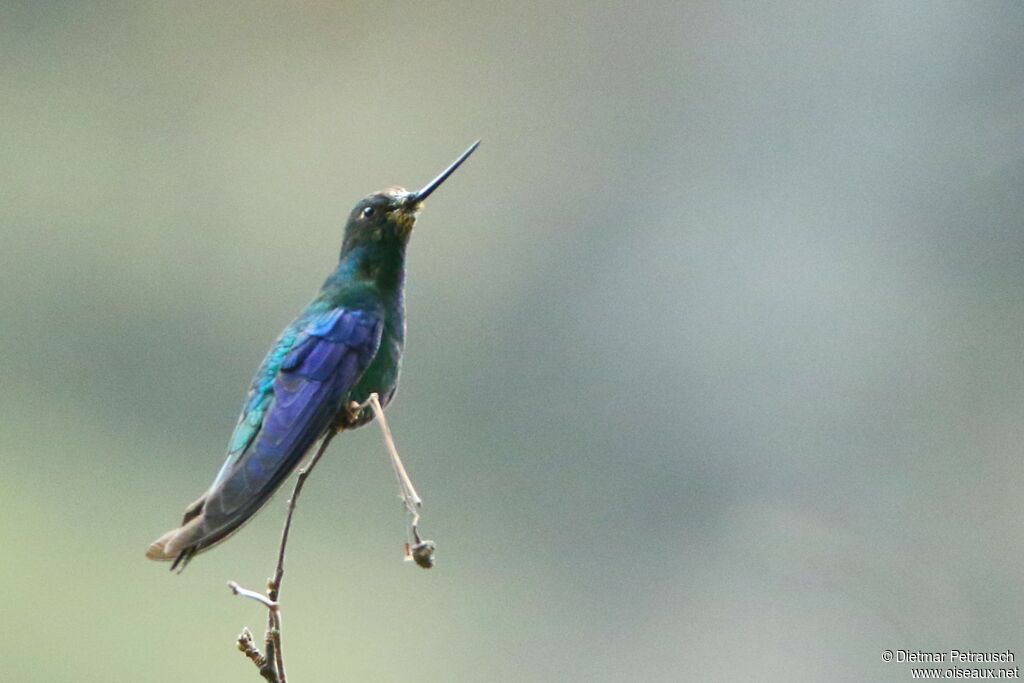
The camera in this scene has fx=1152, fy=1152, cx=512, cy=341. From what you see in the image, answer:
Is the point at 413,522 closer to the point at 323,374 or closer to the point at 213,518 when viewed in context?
the point at 213,518

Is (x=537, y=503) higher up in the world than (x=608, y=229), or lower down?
lower down

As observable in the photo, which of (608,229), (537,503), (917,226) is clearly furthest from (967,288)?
(537,503)

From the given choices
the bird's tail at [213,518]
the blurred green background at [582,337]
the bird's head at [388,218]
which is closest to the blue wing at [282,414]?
the bird's tail at [213,518]

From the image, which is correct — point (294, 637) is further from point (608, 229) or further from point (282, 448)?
point (282, 448)

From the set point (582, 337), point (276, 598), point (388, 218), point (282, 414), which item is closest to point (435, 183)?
point (388, 218)

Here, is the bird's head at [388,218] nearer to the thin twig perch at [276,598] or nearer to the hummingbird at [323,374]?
the hummingbird at [323,374]

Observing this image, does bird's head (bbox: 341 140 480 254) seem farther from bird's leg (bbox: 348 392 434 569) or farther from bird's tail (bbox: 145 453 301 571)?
bird's leg (bbox: 348 392 434 569)

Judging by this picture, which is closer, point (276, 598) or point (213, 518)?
point (276, 598)
